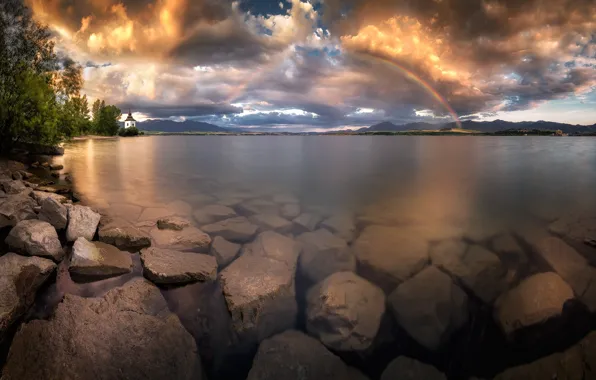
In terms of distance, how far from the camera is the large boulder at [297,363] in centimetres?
531

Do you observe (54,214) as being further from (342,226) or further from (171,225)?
(342,226)

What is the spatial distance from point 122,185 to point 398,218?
24.1 meters

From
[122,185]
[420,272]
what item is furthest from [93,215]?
[122,185]

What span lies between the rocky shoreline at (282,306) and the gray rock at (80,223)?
0.06 metres

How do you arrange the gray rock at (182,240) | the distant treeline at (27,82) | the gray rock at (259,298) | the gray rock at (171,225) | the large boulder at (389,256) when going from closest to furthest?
the gray rock at (259,298) < the large boulder at (389,256) < the gray rock at (182,240) < the gray rock at (171,225) < the distant treeline at (27,82)

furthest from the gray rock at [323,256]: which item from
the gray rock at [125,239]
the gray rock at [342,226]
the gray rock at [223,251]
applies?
the gray rock at [125,239]

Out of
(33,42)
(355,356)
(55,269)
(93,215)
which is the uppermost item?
(33,42)

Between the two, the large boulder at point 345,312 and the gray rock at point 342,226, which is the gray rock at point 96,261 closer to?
the large boulder at point 345,312

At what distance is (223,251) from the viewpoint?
10102mm

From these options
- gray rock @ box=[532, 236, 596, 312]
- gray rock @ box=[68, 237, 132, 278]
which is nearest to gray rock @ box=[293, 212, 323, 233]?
gray rock @ box=[68, 237, 132, 278]

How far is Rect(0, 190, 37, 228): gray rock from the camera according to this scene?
10656mm

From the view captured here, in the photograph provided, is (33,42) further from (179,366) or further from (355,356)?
(355,356)

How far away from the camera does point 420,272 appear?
8.72 meters

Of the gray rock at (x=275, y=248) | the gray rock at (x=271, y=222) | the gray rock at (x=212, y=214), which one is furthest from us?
the gray rock at (x=212, y=214)
